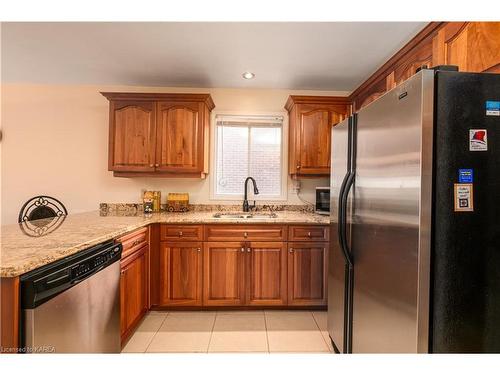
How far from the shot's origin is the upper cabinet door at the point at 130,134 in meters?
2.84

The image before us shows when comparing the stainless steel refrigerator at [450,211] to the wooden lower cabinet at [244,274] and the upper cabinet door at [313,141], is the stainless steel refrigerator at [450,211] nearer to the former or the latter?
the wooden lower cabinet at [244,274]

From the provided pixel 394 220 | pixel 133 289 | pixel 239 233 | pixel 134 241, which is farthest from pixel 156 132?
pixel 394 220

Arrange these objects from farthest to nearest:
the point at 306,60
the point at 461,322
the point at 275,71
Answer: the point at 275,71, the point at 306,60, the point at 461,322

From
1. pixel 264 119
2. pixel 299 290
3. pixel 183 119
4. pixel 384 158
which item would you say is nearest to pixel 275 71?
pixel 264 119

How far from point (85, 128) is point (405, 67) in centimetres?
349

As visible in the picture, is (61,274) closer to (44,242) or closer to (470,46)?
(44,242)

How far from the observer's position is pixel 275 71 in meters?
2.79

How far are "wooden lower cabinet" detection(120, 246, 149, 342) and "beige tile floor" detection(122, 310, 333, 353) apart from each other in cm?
16

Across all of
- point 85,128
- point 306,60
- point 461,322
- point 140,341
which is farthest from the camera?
point 85,128

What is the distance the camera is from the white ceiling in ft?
6.73

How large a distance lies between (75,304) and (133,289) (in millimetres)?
867

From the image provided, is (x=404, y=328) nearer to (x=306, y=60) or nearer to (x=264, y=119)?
(x=306, y=60)

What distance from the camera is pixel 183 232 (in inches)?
99.9

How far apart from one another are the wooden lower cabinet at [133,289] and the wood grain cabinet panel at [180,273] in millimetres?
172
